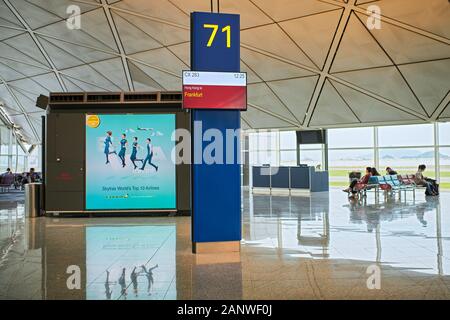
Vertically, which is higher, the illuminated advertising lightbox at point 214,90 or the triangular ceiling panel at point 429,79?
the triangular ceiling panel at point 429,79

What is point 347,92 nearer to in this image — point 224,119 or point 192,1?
point 192,1

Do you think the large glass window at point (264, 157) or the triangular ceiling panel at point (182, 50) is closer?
the triangular ceiling panel at point (182, 50)

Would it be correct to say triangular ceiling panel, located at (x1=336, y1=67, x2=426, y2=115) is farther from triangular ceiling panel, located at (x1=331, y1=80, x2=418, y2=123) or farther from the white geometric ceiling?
triangular ceiling panel, located at (x1=331, y1=80, x2=418, y2=123)

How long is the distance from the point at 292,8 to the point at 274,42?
281 centimetres

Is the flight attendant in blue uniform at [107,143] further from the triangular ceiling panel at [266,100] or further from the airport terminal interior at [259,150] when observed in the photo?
the triangular ceiling panel at [266,100]

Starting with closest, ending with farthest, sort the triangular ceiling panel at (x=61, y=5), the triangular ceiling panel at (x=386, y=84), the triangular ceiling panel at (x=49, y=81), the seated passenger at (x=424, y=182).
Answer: the triangular ceiling panel at (x=61, y=5) → the seated passenger at (x=424, y=182) → the triangular ceiling panel at (x=386, y=84) → the triangular ceiling panel at (x=49, y=81)

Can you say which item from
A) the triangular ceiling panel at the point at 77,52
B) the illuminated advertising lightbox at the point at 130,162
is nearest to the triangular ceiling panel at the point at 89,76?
the triangular ceiling panel at the point at 77,52

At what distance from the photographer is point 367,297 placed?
446 cm

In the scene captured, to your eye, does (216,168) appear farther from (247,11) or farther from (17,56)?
(17,56)

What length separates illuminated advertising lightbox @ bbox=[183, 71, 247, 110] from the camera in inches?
277

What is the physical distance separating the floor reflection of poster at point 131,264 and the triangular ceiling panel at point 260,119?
1762cm

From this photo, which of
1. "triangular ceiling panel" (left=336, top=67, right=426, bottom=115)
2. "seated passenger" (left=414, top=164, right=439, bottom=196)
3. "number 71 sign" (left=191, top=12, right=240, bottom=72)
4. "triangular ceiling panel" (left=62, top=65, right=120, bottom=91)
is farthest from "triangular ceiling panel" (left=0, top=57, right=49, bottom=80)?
"seated passenger" (left=414, top=164, right=439, bottom=196)

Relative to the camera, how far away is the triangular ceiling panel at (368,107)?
22.0m
